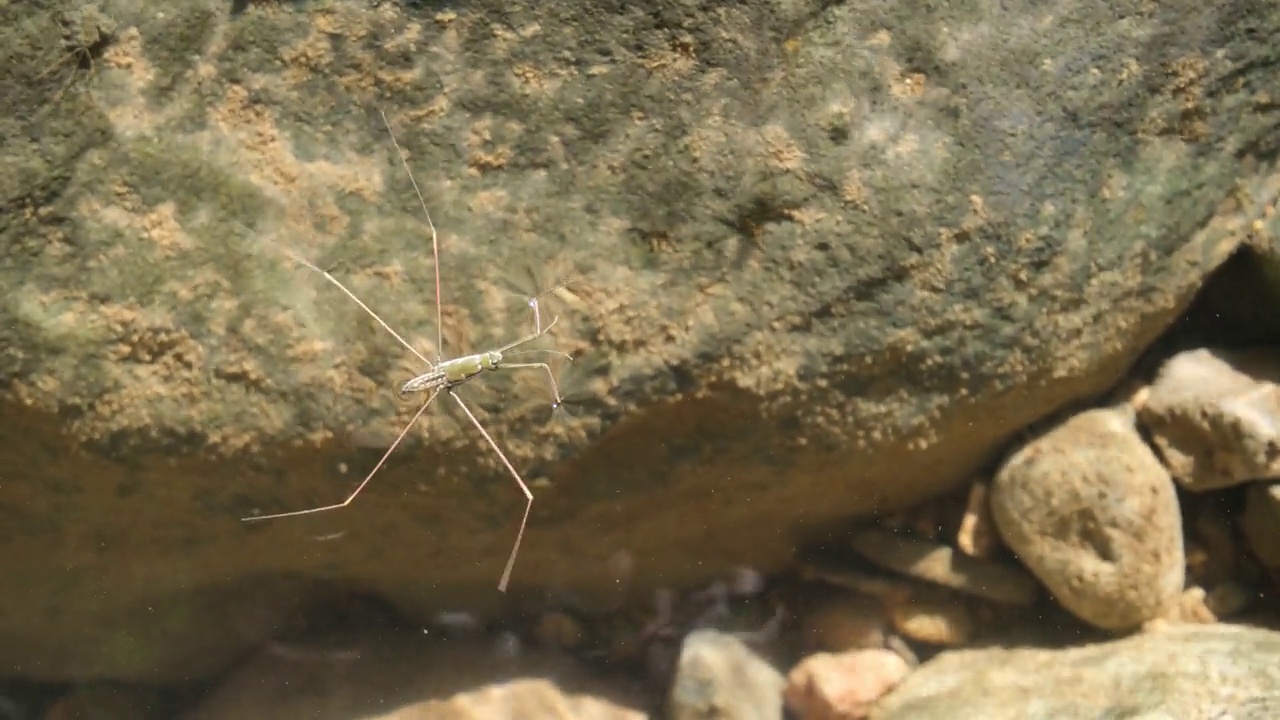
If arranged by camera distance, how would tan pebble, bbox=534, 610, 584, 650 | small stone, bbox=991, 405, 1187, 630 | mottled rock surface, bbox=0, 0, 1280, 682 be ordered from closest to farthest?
mottled rock surface, bbox=0, 0, 1280, 682, small stone, bbox=991, 405, 1187, 630, tan pebble, bbox=534, 610, 584, 650

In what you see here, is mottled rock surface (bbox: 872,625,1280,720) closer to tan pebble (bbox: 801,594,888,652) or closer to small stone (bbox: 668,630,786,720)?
tan pebble (bbox: 801,594,888,652)

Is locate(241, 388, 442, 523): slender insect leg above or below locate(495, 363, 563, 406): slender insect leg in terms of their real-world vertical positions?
below

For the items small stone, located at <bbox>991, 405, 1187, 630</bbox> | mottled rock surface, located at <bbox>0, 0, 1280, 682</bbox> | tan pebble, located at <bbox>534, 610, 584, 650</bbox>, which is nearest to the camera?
Answer: mottled rock surface, located at <bbox>0, 0, 1280, 682</bbox>

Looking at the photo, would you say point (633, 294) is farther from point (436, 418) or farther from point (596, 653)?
point (596, 653)

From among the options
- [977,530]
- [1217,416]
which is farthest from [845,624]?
[1217,416]

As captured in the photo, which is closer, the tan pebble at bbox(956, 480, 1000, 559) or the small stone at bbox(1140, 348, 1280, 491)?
the small stone at bbox(1140, 348, 1280, 491)

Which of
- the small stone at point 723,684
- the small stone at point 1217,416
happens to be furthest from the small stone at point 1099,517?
the small stone at point 723,684

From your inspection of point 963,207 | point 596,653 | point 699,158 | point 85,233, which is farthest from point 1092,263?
point 85,233

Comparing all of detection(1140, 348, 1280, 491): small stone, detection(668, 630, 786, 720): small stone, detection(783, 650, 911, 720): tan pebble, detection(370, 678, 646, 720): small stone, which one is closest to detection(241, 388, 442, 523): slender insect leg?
detection(370, 678, 646, 720): small stone
